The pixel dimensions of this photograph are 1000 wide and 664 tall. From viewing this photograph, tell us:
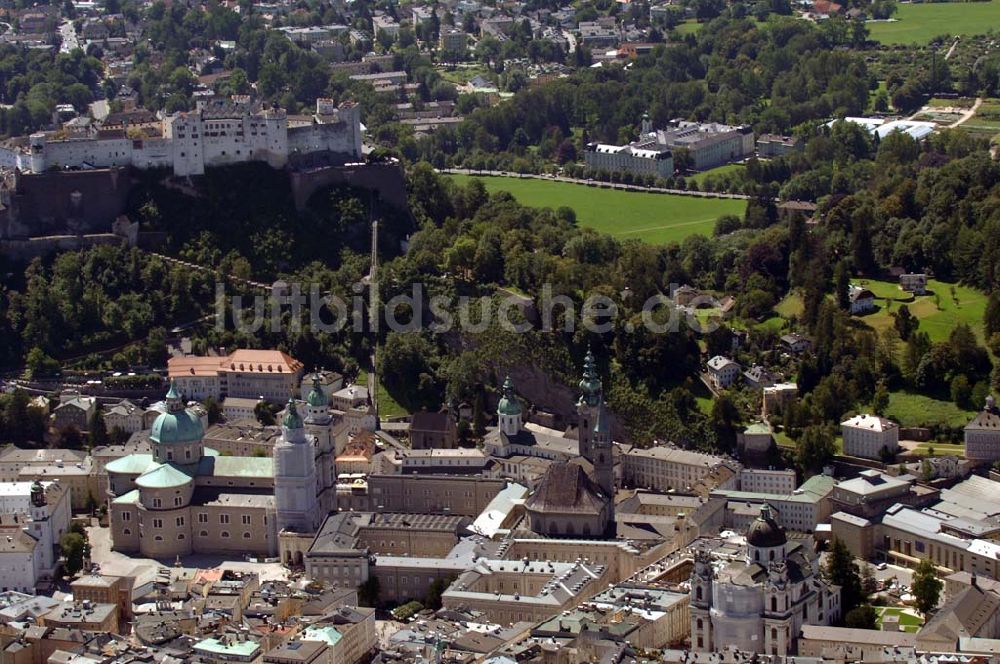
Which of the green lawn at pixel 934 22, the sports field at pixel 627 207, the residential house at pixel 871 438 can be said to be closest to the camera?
the residential house at pixel 871 438

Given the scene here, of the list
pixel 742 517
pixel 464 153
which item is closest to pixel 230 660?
pixel 742 517

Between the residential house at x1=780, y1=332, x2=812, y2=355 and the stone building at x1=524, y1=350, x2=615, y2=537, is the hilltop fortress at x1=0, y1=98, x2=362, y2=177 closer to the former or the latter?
the residential house at x1=780, y1=332, x2=812, y2=355

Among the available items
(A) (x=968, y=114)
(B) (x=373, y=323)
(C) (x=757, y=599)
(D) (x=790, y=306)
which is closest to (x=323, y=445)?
(B) (x=373, y=323)

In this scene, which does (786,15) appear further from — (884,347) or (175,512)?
(175,512)

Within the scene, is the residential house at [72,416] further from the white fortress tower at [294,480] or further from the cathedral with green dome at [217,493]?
the white fortress tower at [294,480]

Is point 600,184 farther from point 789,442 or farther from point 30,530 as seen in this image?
point 30,530

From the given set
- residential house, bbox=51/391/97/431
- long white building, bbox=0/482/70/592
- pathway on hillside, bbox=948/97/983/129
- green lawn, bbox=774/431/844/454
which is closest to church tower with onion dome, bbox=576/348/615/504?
green lawn, bbox=774/431/844/454

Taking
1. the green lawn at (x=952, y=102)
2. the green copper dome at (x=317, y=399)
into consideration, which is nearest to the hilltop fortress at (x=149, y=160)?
the green copper dome at (x=317, y=399)
